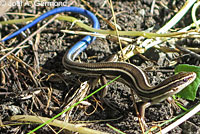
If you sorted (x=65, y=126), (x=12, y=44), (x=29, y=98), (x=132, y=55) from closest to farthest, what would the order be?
(x=65, y=126)
(x=29, y=98)
(x=132, y=55)
(x=12, y=44)

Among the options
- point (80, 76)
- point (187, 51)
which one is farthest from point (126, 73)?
point (187, 51)

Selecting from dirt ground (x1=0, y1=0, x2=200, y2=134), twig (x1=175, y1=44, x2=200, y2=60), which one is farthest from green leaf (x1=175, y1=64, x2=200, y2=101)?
twig (x1=175, y1=44, x2=200, y2=60)

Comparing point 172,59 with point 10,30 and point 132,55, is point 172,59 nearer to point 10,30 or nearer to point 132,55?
point 132,55

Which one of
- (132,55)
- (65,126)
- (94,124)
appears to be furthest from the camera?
(132,55)

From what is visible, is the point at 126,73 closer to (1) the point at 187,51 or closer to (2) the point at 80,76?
(2) the point at 80,76

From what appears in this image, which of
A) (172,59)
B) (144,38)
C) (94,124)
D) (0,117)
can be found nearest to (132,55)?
(144,38)

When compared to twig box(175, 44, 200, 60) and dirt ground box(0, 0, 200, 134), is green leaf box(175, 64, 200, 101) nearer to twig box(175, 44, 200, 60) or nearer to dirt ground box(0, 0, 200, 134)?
dirt ground box(0, 0, 200, 134)

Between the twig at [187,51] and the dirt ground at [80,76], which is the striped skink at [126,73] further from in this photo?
the twig at [187,51]
